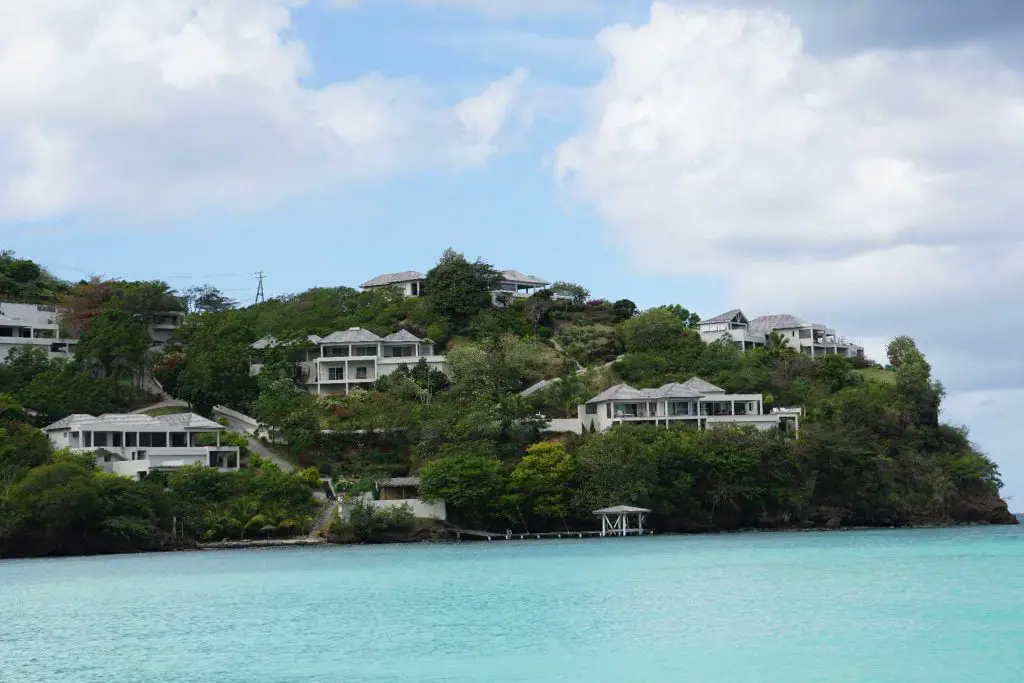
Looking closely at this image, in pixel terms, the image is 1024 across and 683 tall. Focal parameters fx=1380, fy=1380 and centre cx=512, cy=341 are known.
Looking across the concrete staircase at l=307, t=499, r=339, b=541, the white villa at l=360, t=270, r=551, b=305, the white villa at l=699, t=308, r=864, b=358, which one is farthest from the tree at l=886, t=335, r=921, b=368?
the concrete staircase at l=307, t=499, r=339, b=541

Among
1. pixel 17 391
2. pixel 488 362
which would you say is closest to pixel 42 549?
pixel 17 391

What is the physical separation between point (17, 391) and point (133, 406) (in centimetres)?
649

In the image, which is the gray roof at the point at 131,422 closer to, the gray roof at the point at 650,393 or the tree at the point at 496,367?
the tree at the point at 496,367

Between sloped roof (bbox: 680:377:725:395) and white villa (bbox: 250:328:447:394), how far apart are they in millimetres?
13609

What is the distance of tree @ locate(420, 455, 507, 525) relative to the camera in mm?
59562

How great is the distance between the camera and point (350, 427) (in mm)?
67312

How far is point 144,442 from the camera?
65000 millimetres

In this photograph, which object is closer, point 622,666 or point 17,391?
point 622,666

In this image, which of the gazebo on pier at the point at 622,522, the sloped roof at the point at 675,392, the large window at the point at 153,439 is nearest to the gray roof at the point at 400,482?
the gazebo on pier at the point at 622,522

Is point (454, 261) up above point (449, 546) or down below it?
above

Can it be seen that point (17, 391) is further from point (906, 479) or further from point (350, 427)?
point (906, 479)

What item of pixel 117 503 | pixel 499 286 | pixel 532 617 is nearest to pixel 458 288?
pixel 499 286

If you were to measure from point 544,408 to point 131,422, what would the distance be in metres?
20.8

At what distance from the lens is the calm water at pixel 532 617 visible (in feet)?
82.4
